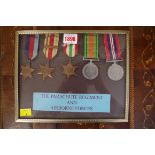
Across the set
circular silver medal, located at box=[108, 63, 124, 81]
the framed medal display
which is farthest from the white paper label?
circular silver medal, located at box=[108, 63, 124, 81]

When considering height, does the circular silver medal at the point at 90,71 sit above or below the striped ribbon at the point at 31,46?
below

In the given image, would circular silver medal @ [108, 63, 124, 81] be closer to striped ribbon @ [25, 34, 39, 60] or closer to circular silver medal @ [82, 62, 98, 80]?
circular silver medal @ [82, 62, 98, 80]

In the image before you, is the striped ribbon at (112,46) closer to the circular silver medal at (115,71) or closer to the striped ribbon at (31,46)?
the circular silver medal at (115,71)

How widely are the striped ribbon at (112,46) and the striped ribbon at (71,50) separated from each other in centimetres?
18

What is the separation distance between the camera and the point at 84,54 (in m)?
1.52

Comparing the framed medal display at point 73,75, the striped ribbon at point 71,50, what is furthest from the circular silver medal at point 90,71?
the striped ribbon at point 71,50

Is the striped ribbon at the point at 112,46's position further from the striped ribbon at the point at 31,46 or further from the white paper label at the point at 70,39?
the striped ribbon at the point at 31,46

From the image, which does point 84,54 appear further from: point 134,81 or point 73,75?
Result: point 134,81

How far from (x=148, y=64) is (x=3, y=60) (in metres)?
0.85

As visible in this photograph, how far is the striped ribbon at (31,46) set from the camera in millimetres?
1531

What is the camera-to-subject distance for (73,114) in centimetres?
153

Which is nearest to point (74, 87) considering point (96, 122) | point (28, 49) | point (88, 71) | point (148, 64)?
point (88, 71)

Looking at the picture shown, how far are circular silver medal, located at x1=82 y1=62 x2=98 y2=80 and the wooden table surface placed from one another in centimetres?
22

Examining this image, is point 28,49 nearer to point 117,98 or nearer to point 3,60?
point 3,60
